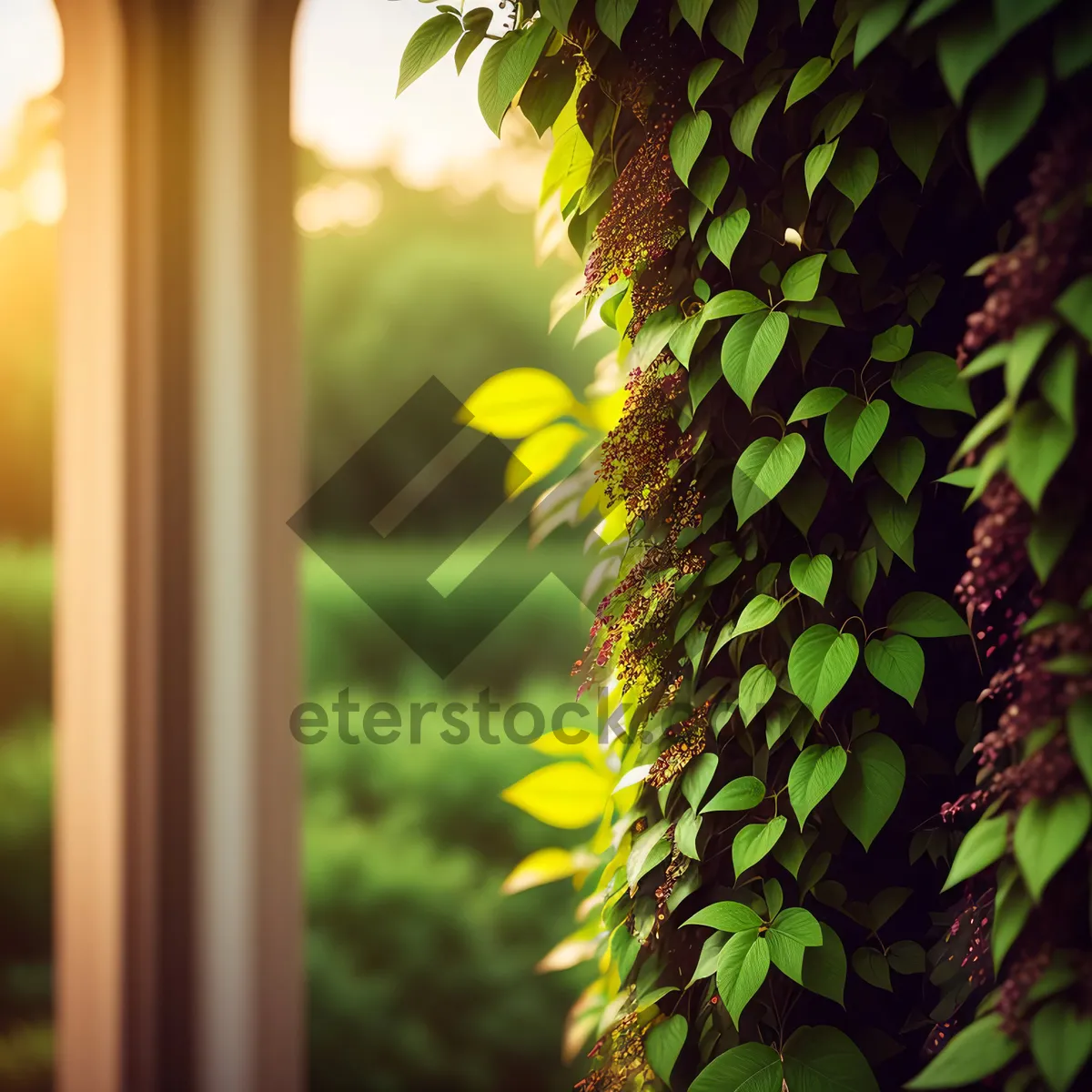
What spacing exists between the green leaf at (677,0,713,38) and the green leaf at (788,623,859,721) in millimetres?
484

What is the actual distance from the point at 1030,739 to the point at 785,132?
20.5 inches

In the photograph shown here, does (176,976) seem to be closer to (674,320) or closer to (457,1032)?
(457,1032)

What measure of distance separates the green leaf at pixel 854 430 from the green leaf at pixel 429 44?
1.60 feet

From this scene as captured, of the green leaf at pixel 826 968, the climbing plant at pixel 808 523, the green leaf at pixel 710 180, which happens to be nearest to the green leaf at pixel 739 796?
the climbing plant at pixel 808 523

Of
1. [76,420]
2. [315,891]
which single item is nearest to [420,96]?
[76,420]

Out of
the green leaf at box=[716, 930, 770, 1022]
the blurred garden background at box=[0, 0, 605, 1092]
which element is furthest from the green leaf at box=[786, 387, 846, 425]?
the blurred garden background at box=[0, 0, 605, 1092]

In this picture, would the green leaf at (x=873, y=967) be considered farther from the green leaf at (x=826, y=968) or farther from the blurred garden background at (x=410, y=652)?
the blurred garden background at (x=410, y=652)

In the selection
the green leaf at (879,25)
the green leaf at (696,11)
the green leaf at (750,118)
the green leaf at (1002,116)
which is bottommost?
the green leaf at (1002,116)

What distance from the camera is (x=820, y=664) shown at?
648 millimetres

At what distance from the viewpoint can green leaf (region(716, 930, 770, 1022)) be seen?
0.65m

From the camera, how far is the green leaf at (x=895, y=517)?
647 mm

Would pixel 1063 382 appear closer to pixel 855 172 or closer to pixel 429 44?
pixel 855 172

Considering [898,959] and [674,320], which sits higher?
[674,320]

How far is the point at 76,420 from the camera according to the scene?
136 centimetres
